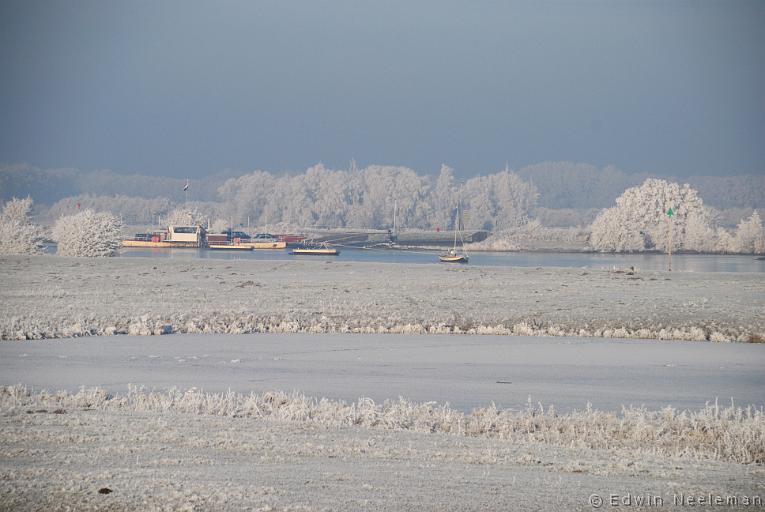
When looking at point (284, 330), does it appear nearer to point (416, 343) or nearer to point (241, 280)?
point (416, 343)

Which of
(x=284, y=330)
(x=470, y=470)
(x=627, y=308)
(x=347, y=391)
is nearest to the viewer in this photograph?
(x=470, y=470)

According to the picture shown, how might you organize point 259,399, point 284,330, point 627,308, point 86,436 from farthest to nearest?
point 627,308 < point 284,330 < point 259,399 < point 86,436

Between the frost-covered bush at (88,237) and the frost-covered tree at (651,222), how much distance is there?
6215 cm

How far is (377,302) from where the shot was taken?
30.0m

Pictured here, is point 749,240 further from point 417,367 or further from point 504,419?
point 504,419

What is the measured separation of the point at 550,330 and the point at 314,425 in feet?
44.2

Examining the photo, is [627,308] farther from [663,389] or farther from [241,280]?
[241,280]

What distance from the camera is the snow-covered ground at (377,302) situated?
77.5ft

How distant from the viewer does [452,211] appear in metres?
184

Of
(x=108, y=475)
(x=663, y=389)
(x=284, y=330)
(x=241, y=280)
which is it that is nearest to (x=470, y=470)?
(x=108, y=475)

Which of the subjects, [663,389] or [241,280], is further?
[241,280]

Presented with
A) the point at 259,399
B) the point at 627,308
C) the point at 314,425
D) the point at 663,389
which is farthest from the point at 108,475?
the point at 627,308

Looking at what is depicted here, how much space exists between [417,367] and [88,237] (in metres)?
52.2

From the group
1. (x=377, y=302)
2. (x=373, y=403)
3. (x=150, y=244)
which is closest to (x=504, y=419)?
(x=373, y=403)
